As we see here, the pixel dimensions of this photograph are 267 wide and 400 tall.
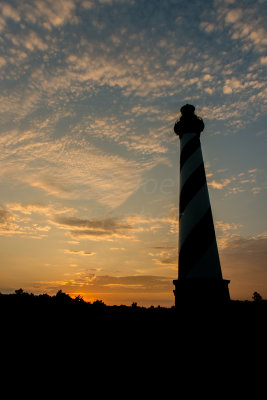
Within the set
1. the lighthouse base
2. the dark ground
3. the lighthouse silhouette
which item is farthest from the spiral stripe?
the dark ground

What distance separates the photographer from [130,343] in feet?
19.7

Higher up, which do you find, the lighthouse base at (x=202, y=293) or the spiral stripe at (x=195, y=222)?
the spiral stripe at (x=195, y=222)

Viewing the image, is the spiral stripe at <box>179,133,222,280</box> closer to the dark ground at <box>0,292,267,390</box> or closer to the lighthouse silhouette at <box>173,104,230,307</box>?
the lighthouse silhouette at <box>173,104,230,307</box>

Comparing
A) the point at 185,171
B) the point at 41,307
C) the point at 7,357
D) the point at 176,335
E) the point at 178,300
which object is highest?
the point at 185,171

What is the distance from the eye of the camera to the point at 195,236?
11.2m

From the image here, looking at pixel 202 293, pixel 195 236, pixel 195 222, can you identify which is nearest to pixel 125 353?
pixel 202 293

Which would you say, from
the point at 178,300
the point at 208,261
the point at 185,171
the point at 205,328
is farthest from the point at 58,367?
the point at 185,171

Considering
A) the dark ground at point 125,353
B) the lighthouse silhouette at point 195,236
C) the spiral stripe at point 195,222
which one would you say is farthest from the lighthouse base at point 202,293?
the dark ground at point 125,353

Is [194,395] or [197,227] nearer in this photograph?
[194,395]

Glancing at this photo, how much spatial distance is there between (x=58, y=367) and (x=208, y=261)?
25.6 feet

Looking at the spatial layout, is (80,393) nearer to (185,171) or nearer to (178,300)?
(178,300)

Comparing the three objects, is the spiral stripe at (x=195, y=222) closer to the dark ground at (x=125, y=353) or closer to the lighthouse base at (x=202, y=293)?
the lighthouse base at (x=202, y=293)

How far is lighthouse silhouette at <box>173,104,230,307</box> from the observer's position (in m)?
10.3

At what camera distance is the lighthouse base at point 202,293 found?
33.0 feet
